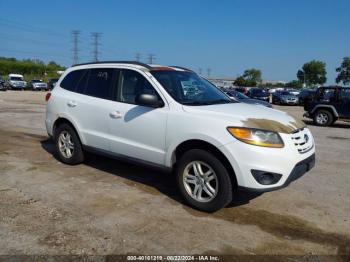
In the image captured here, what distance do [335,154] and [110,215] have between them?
19.4 feet

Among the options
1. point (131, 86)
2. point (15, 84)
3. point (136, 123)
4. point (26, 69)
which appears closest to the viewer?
point (136, 123)

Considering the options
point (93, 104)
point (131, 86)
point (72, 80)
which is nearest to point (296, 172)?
point (131, 86)

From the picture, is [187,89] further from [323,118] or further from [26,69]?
[26,69]

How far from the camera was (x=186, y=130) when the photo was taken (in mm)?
4625

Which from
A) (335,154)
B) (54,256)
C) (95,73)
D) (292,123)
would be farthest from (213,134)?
(335,154)

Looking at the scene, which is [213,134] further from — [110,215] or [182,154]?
[110,215]

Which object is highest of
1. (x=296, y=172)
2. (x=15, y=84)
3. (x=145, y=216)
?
(x=15, y=84)

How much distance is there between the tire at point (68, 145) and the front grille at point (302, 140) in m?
3.48

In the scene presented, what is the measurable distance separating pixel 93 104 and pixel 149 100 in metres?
1.39

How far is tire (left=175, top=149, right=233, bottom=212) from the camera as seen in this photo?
438cm

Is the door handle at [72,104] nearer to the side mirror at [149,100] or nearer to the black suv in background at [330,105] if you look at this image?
the side mirror at [149,100]

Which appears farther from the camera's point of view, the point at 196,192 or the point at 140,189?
the point at 140,189

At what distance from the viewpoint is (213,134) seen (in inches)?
173

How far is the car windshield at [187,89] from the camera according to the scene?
5082 mm
